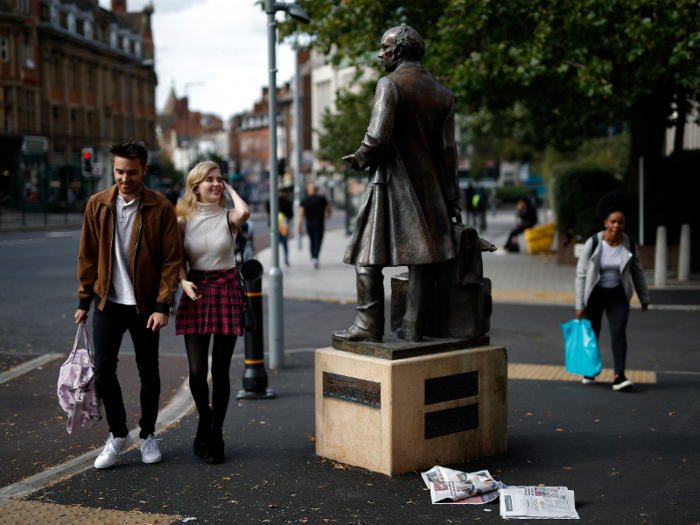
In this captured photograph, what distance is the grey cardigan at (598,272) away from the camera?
6836 millimetres

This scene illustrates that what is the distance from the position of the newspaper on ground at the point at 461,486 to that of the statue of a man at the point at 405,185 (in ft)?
2.74

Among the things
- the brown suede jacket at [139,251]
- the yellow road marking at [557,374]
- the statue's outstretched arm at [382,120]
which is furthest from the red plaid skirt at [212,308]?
the yellow road marking at [557,374]

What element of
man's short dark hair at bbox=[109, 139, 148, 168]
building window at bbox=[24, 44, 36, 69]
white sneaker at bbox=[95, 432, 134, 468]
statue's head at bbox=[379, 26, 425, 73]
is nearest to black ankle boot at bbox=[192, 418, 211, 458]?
white sneaker at bbox=[95, 432, 134, 468]

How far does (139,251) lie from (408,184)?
1.64 metres

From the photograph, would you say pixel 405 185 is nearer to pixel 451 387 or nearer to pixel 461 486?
pixel 451 387

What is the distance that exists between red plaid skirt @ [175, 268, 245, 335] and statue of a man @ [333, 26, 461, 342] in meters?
0.67

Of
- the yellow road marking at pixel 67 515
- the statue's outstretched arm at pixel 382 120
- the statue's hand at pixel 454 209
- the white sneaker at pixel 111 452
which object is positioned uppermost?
the statue's outstretched arm at pixel 382 120

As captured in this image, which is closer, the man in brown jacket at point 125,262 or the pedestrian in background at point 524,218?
the man in brown jacket at point 125,262

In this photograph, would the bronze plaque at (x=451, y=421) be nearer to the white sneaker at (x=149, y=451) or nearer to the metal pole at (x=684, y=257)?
the white sneaker at (x=149, y=451)

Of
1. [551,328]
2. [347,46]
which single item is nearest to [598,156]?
A: [347,46]

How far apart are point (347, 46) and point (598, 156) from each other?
16.6 m

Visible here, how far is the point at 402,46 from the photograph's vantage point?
4.73 meters

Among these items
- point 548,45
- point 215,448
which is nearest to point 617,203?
point 215,448

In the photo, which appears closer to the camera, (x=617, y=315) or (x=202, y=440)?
(x=202, y=440)
